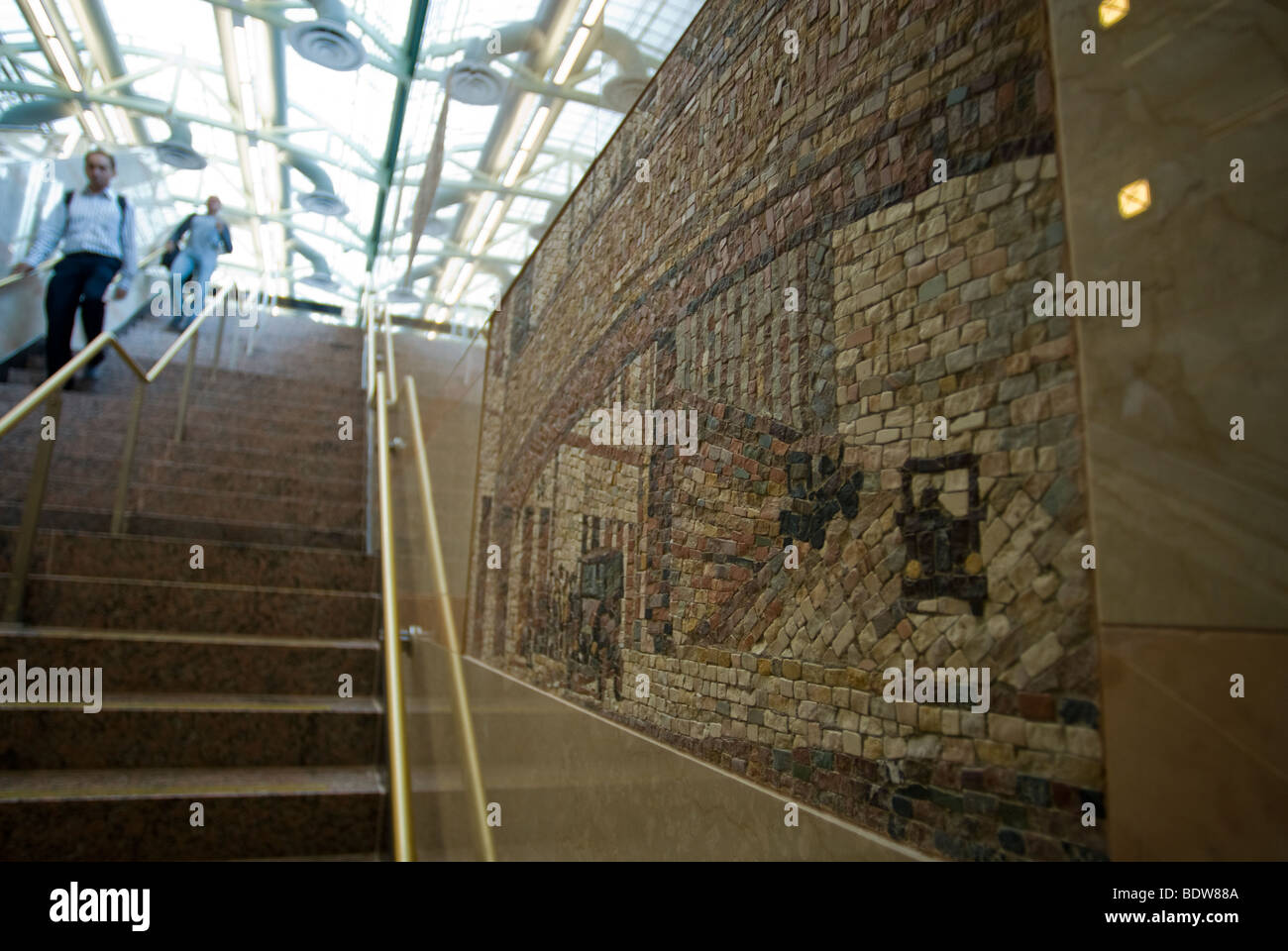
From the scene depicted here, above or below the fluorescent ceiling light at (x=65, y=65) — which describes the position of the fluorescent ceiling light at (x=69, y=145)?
below

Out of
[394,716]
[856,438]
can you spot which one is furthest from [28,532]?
[856,438]

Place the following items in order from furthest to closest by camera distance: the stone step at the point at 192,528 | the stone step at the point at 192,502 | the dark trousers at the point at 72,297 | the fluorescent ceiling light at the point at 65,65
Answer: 1. the fluorescent ceiling light at the point at 65,65
2. the dark trousers at the point at 72,297
3. the stone step at the point at 192,502
4. the stone step at the point at 192,528

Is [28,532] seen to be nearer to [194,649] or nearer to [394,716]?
[194,649]

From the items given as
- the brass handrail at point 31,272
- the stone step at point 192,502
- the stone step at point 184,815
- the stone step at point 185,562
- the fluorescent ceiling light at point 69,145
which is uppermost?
the fluorescent ceiling light at point 69,145

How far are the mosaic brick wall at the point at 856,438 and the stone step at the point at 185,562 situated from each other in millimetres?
1988

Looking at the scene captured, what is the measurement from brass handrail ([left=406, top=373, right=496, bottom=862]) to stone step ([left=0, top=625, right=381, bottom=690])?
19.4 inches

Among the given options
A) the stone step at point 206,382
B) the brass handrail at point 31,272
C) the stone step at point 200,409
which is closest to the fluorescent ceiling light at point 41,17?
the brass handrail at point 31,272

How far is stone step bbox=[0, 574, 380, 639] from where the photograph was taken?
2.64m

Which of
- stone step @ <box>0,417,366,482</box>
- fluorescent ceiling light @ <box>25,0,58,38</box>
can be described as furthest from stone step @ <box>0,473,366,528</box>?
fluorescent ceiling light @ <box>25,0,58,38</box>

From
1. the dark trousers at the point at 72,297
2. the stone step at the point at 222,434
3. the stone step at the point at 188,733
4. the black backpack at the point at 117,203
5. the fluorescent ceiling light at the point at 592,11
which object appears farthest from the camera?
the black backpack at the point at 117,203

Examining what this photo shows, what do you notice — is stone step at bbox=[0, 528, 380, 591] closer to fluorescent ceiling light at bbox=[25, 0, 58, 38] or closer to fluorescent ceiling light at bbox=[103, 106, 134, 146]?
fluorescent ceiling light at bbox=[25, 0, 58, 38]

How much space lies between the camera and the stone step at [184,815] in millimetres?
1911

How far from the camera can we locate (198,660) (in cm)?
254

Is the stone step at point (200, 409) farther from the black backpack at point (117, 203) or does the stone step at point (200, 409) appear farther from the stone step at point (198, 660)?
the stone step at point (198, 660)
